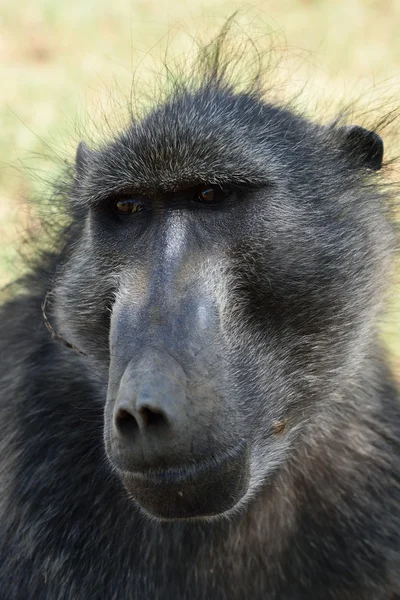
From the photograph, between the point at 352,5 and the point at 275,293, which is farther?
the point at 352,5

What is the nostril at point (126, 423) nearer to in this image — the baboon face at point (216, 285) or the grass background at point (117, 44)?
the baboon face at point (216, 285)

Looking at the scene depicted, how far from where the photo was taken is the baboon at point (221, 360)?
2527 mm

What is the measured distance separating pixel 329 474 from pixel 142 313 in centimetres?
111

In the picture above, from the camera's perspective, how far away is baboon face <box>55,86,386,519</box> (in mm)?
2295

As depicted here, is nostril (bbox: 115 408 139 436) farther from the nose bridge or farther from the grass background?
the grass background

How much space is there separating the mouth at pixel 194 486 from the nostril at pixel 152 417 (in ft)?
0.45

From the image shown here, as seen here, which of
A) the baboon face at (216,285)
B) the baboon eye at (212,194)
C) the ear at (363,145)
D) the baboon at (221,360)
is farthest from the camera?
the ear at (363,145)

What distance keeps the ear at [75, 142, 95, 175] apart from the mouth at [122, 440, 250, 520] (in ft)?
4.27

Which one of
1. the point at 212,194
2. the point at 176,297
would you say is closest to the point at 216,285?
the point at 176,297

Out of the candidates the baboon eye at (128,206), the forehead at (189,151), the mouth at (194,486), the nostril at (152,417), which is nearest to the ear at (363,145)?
the forehead at (189,151)

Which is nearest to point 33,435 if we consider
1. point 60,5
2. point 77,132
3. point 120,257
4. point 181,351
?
point 120,257

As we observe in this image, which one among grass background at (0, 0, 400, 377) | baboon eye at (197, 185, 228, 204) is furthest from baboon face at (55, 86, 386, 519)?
grass background at (0, 0, 400, 377)

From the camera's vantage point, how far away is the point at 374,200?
320cm

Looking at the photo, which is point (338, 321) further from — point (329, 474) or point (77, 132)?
point (77, 132)
